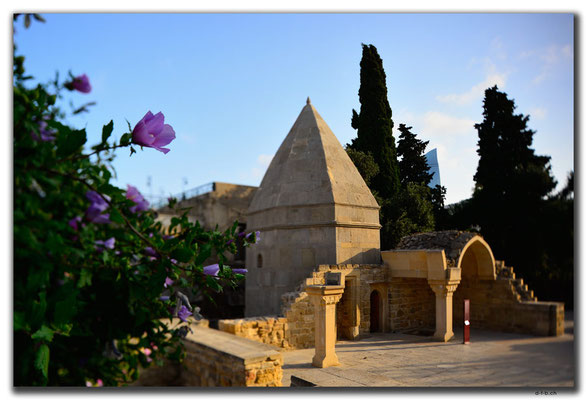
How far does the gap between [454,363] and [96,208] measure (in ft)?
12.0

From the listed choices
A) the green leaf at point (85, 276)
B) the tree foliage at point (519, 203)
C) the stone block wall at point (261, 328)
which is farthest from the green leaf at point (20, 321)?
the stone block wall at point (261, 328)

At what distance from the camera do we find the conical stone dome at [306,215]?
14.5 ft

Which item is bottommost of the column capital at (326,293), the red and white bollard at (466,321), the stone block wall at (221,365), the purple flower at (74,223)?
the stone block wall at (221,365)

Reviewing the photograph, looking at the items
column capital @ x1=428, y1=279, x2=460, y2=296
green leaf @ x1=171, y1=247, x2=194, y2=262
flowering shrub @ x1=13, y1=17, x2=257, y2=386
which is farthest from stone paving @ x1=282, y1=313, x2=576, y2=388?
green leaf @ x1=171, y1=247, x2=194, y2=262

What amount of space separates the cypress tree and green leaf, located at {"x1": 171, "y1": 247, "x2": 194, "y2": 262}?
2959mm

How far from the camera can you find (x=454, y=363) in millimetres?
4082

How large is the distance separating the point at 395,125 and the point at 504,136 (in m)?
0.98

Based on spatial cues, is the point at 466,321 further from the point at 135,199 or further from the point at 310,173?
the point at 135,199

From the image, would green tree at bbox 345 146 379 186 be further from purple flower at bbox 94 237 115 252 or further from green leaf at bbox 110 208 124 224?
green leaf at bbox 110 208 124 224

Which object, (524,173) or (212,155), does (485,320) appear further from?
(212,155)

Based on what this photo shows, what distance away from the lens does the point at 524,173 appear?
13.4 ft

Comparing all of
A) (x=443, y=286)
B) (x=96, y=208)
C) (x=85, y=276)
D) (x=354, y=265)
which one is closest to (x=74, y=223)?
(x=96, y=208)

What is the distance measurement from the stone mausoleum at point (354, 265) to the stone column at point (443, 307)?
0.04 feet

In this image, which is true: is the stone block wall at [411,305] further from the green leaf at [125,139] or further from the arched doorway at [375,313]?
the green leaf at [125,139]
